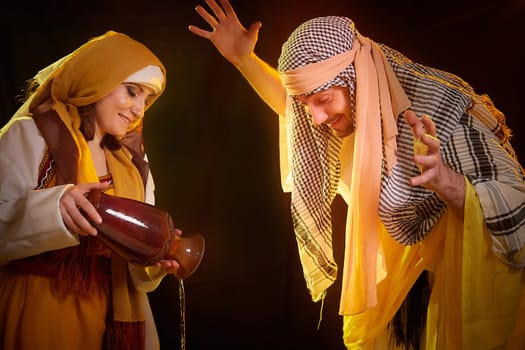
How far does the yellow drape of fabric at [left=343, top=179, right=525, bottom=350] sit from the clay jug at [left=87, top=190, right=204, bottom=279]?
85 centimetres

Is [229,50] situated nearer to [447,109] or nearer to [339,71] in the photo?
[339,71]

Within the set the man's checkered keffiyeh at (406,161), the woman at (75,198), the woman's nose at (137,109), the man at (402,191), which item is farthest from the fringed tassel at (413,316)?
the woman's nose at (137,109)

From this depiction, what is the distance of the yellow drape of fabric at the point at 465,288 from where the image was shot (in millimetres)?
1988

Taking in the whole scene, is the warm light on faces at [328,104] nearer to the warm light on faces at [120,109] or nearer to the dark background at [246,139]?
the warm light on faces at [120,109]

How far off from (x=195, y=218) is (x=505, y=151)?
1.52 meters

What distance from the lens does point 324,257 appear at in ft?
7.72

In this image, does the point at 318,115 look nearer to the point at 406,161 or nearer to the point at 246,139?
the point at 406,161

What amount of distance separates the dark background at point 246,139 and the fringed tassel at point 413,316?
3.16 ft

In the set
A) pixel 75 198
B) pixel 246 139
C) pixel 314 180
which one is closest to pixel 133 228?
pixel 75 198

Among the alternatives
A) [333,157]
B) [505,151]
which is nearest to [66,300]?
[333,157]

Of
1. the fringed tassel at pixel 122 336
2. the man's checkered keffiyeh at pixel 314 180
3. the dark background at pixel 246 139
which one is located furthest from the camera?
the dark background at pixel 246 139

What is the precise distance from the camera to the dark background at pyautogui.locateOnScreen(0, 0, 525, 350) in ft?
9.76

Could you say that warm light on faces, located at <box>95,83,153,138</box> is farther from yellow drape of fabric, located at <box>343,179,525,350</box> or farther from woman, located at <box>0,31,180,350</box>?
yellow drape of fabric, located at <box>343,179,525,350</box>

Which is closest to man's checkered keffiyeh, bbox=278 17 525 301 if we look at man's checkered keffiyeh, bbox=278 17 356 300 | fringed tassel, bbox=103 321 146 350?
man's checkered keffiyeh, bbox=278 17 356 300
